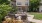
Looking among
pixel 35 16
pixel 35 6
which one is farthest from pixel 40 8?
pixel 35 16

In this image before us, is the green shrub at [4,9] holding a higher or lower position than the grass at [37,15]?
higher

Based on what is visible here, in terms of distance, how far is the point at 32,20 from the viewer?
9.96 ft

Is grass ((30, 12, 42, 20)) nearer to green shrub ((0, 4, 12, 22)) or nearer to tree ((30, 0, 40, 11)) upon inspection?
tree ((30, 0, 40, 11))

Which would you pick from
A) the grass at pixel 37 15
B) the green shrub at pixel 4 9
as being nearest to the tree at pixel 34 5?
the grass at pixel 37 15

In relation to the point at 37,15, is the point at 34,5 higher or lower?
higher

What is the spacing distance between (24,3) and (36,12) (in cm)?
37

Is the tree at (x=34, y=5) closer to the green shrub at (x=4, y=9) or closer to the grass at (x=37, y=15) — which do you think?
the grass at (x=37, y=15)

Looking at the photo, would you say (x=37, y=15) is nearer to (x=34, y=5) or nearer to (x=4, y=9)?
(x=34, y=5)

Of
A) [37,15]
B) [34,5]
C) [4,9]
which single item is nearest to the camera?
[4,9]

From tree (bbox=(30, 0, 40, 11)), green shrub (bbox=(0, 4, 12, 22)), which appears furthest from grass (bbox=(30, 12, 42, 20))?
green shrub (bbox=(0, 4, 12, 22))

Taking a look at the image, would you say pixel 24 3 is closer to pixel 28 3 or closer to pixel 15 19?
pixel 28 3

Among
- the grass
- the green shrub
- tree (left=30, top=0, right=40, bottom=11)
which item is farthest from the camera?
tree (left=30, top=0, right=40, bottom=11)

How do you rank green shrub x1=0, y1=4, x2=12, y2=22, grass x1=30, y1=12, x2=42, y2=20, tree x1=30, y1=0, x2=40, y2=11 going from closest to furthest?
green shrub x1=0, y1=4, x2=12, y2=22, grass x1=30, y1=12, x2=42, y2=20, tree x1=30, y1=0, x2=40, y2=11

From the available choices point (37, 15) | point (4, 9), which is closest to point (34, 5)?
point (37, 15)
